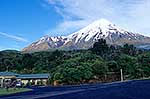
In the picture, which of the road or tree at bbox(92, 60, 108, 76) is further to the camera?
tree at bbox(92, 60, 108, 76)

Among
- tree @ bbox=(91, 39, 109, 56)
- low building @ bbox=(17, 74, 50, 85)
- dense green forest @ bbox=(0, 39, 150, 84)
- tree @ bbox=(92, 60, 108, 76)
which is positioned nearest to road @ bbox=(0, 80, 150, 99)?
dense green forest @ bbox=(0, 39, 150, 84)

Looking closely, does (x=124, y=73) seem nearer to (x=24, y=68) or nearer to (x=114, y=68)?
(x=114, y=68)

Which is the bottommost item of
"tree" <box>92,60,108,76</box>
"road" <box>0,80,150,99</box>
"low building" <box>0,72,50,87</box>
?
"road" <box>0,80,150,99</box>

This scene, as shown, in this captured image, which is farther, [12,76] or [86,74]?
[12,76]

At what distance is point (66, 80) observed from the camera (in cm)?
7794

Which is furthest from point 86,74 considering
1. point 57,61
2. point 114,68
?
point 57,61

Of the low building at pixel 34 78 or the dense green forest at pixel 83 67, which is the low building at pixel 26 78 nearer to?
the low building at pixel 34 78

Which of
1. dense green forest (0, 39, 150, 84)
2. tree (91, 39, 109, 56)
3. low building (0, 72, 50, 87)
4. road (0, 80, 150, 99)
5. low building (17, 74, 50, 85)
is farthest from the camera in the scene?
tree (91, 39, 109, 56)

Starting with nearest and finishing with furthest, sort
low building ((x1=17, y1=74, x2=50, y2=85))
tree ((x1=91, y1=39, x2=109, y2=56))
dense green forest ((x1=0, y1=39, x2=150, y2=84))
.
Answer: dense green forest ((x1=0, y1=39, x2=150, y2=84)) → low building ((x1=17, y1=74, x2=50, y2=85)) → tree ((x1=91, y1=39, x2=109, y2=56))

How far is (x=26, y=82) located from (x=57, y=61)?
10290 millimetres

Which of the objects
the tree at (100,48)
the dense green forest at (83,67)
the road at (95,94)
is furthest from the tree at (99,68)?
the road at (95,94)

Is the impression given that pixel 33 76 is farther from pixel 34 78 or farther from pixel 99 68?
pixel 99 68

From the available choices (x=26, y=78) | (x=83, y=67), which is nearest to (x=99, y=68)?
(x=83, y=67)

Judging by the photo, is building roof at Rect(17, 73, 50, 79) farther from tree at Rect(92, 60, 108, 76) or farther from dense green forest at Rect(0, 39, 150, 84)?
tree at Rect(92, 60, 108, 76)
